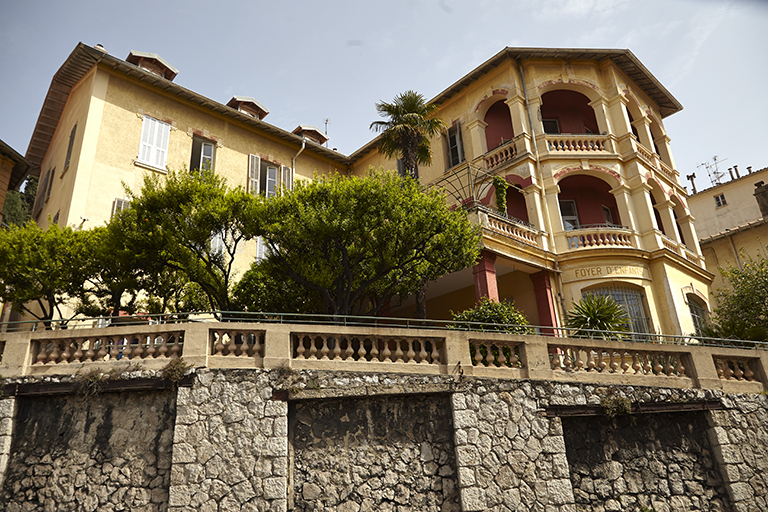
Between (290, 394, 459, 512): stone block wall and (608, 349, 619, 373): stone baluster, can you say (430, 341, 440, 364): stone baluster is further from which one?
(608, 349, 619, 373): stone baluster

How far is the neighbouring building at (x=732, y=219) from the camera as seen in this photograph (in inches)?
960

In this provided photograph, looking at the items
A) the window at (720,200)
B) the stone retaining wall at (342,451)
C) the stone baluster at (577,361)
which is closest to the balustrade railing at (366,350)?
the stone retaining wall at (342,451)

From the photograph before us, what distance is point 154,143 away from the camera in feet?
63.3

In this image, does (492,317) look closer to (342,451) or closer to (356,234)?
(356,234)

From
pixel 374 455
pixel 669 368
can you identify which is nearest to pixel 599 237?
pixel 669 368

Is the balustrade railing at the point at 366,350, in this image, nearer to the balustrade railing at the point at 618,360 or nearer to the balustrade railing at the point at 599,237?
the balustrade railing at the point at 618,360

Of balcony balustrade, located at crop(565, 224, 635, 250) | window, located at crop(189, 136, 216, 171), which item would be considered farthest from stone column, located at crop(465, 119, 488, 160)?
window, located at crop(189, 136, 216, 171)

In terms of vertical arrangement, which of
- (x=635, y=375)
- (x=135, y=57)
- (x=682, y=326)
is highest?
(x=135, y=57)

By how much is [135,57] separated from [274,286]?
10670 mm

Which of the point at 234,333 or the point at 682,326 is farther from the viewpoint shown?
the point at 682,326

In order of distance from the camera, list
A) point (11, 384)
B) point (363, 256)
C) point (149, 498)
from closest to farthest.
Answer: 1. point (149, 498)
2. point (11, 384)
3. point (363, 256)

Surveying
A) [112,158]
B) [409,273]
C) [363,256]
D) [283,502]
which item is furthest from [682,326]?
[112,158]

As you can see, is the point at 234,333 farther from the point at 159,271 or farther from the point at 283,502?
the point at 159,271

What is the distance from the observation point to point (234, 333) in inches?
394
